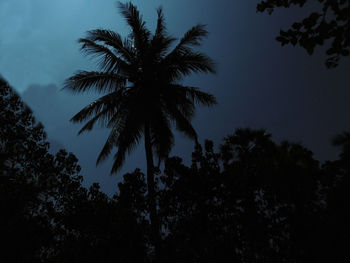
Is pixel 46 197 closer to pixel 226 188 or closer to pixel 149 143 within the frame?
pixel 149 143

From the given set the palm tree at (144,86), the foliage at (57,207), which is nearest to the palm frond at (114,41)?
the palm tree at (144,86)

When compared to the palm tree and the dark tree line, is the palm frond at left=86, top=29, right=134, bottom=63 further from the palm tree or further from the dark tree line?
the dark tree line

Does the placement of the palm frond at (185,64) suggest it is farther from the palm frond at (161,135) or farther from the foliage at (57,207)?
the foliage at (57,207)

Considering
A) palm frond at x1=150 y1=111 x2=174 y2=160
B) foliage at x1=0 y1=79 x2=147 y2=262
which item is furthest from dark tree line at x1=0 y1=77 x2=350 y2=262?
palm frond at x1=150 y1=111 x2=174 y2=160

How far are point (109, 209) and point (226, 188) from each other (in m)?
5.66

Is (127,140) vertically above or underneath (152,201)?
above

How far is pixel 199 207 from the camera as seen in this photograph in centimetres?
1138

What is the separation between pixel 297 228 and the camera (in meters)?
9.94

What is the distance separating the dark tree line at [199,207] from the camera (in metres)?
9.11

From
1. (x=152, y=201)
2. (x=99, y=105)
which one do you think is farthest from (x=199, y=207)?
(x=99, y=105)

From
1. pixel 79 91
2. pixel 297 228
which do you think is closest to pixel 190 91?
pixel 79 91

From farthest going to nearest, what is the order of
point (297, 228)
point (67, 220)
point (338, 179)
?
1. point (67, 220)
2. point (297, 228)
3. point (338, 179)

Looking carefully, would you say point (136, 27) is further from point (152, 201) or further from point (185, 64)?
point (152, 201)

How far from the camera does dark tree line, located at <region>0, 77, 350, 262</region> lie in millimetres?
9109
